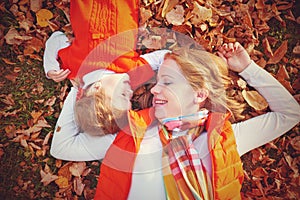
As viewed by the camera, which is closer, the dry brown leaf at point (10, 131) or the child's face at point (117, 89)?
the child's face at point (117, 89)

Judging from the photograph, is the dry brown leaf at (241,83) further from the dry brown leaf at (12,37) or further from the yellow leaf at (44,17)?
the dry brown leaf at (12,37)

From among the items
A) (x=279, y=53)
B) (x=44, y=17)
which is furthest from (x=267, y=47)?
(x=44, y=17)

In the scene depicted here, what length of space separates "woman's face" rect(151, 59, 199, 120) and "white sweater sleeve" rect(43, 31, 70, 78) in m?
0.45

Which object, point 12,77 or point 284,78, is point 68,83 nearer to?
point 12,77

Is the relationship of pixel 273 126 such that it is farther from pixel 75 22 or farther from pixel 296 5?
pixel 75 22

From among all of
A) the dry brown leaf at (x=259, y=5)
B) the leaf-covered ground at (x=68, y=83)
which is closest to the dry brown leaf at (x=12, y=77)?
the leaf-covered ground at (x=68, y=83)

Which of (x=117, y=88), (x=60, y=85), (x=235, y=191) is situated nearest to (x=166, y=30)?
(x=117, y=88)

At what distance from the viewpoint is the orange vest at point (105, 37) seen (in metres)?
1.76

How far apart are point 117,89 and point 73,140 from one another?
0.97 ft

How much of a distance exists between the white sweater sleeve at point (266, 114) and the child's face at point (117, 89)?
0.49 meters

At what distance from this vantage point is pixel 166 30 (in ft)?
5.93

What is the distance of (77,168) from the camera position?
1834mm

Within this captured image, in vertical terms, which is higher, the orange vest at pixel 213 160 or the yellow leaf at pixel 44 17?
the yellow leaf at pixel 44 17

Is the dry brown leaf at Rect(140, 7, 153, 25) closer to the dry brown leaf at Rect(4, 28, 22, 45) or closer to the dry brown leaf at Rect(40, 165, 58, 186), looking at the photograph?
the dry brown leaf at Rect(4, 28, 22, 45)
